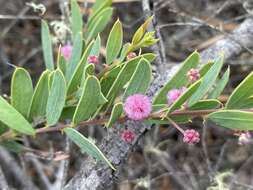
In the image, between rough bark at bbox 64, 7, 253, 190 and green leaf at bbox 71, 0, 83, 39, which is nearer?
rough bark at bbox 64, 7, 253, 190

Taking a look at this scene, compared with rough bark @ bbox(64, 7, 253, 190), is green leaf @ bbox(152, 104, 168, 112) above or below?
above

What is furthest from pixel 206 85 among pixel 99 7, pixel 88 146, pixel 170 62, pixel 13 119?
pixel 170 62

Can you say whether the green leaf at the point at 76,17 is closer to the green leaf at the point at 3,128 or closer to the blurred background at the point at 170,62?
the green leaf at the point at 3,128

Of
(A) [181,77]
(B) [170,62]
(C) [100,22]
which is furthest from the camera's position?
(B) [170,62]

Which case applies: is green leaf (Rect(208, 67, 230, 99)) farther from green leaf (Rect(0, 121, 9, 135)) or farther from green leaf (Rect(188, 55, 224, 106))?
green leaf (Rect(0, 121, 9, 135))

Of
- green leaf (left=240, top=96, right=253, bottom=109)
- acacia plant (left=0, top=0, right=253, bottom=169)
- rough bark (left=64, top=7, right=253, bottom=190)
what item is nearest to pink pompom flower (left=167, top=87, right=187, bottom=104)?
acacia plant (left=0, top=0, right=253, bottom=169)

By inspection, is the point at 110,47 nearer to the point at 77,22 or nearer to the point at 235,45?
the point at 77,22

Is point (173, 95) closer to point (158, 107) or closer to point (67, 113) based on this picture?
point (158, 107)
